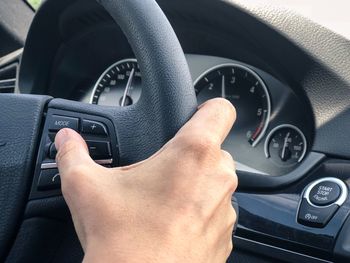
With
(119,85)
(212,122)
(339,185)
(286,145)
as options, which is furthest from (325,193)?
(119,85)

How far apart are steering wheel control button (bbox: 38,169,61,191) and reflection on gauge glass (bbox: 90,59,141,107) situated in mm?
718

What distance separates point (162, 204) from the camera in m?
0.70

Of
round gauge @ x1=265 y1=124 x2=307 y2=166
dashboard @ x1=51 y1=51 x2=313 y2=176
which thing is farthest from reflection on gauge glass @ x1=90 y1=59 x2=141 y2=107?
round gauge @ x1=265 y1=124 x2=307 y2=166

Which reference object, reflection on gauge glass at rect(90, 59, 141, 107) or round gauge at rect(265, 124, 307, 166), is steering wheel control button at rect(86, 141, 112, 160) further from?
reflection on gauge glass at rect(90, 59, 141, 107)

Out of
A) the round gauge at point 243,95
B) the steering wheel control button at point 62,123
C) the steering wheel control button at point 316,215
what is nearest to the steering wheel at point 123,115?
the steering wheel control button at point 62,123

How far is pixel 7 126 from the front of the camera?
101cm

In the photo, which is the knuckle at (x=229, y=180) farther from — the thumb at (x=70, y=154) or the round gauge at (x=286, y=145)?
the round gauge at (x=286, y=145)

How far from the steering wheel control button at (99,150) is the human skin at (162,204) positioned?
0.65 ft

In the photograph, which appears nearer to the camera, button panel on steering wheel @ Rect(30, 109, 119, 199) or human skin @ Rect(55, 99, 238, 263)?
human skin @ Rect(55, 99, 238, 263)

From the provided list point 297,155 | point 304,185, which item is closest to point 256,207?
point 304,185

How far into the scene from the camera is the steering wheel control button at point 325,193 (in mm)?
1092

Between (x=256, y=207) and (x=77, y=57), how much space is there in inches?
29.1

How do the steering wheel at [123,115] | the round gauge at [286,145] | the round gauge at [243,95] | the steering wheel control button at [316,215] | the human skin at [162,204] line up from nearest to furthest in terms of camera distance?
the human skin at [162,204] < the steering wheel at [123,115] < the steering wheel control button at [316,215] < the round gauge at [286,145] < the round gauge at [243,95]

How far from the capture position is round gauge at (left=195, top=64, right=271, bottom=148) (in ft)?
5.01
